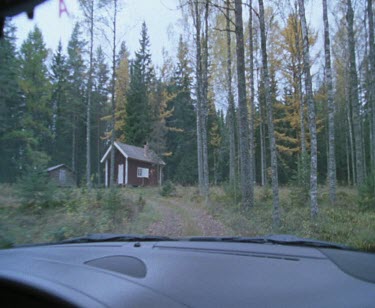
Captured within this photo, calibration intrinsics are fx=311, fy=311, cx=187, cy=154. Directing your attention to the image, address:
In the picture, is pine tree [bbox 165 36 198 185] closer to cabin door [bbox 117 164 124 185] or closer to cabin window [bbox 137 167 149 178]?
cabin window [bbox 137 167 149 178]

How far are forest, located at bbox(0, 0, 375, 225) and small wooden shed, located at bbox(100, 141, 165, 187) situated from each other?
1.61 meters

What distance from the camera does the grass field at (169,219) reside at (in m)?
8.48

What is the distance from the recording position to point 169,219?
37.6 ft

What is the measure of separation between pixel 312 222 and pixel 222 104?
1570 centimetres

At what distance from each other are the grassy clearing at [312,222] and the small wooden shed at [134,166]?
16.7 meters

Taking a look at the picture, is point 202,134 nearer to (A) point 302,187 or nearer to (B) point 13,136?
(A) point 302,187

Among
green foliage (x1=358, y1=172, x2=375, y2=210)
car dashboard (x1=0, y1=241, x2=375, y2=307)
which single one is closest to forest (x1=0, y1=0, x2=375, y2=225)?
green foliage (x1=358, y1=172, x2=375, y2=210)

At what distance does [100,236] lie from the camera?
3.11m

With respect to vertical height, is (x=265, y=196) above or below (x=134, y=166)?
below

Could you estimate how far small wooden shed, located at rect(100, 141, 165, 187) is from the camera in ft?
97.1

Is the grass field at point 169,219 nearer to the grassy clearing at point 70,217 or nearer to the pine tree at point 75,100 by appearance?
the grassy clearing at point 70,217

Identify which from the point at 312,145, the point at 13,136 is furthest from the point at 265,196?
the point at 13,136

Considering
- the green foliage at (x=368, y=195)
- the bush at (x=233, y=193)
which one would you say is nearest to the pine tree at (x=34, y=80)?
the bush at (x=233, y=193)

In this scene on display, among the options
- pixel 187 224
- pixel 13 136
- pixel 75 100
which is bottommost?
pixel 187 224
